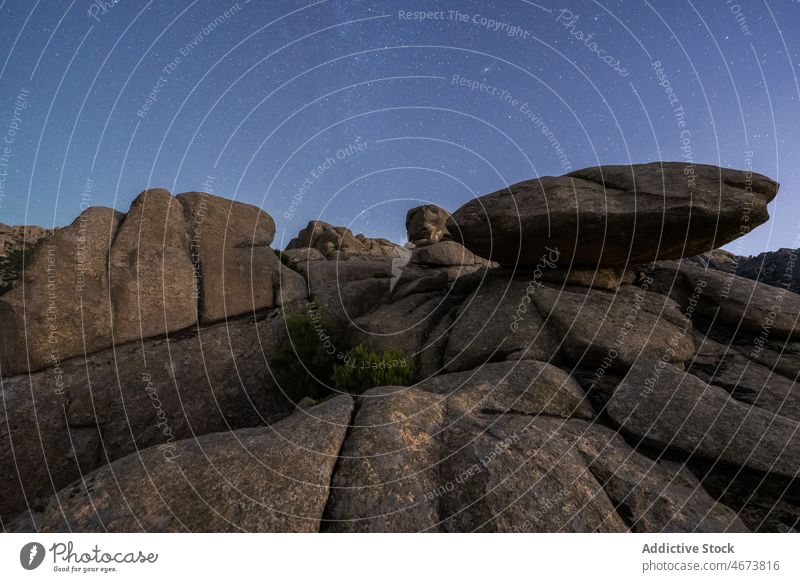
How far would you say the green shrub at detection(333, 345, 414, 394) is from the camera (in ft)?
39.7

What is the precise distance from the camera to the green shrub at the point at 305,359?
46.4ft

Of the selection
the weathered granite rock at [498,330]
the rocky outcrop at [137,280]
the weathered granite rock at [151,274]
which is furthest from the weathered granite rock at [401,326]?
the weathered granite rock at [151,274]

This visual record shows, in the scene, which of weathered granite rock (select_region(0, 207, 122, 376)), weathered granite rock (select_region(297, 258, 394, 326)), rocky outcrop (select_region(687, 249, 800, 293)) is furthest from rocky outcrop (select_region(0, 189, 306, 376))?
rocky outcrop (select_region(687, 249, 800, 293))

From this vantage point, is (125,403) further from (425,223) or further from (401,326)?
(425,223)

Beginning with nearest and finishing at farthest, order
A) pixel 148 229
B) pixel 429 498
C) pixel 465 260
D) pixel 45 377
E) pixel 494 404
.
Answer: pixel 429 498, pixel 494 404, pixel 45 377, pixel 148 229, pixel 465 260

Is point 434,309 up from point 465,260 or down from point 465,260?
down

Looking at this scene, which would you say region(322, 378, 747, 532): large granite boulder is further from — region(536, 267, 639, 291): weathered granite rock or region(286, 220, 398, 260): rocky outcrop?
region(286, 220, 398, 260): rocky outcrop

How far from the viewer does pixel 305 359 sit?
49.6 feet

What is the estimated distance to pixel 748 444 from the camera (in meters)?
7.27

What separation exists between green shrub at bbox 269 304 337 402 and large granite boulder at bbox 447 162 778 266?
336 inches

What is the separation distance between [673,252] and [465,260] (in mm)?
14641

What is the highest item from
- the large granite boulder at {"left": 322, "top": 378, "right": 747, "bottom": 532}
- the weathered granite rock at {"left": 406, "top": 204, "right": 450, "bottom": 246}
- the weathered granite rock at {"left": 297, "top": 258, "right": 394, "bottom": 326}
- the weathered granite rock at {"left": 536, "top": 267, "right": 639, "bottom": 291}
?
the weathered granite rock at {"left": 406, "top": 204, "right": 450, "bottom": 246}

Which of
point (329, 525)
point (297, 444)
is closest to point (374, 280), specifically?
point (297, 444)

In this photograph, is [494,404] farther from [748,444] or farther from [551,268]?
[551,268]
